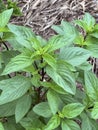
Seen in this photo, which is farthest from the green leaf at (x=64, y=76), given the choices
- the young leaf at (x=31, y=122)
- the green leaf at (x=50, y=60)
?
the young leaf at (x=31, y=122)

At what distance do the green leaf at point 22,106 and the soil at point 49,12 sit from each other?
1583 mm

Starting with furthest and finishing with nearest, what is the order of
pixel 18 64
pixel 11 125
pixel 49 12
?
pixel 49 12 < pixel 11 125 < pixel 18 64

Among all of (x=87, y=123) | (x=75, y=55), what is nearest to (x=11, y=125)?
(x=87, y=123)

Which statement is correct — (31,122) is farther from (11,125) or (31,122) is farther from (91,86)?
(91,86)

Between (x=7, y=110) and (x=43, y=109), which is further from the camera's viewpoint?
(x=7, y=110)

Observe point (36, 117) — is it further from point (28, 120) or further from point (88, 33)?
point (88, 33)

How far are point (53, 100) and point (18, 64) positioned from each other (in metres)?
0.22

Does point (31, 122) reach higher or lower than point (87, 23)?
lower

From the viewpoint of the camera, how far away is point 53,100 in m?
1.57

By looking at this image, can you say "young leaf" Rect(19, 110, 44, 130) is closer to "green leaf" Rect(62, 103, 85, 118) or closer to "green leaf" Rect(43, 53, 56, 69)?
"green leaf" Rect(62, 103, 85, 118)

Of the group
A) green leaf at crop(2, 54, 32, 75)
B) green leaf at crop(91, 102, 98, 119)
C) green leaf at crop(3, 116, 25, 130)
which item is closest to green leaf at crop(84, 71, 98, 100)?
green leaf at crop(91, 102, 98, 119)

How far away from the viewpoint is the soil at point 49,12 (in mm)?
3305

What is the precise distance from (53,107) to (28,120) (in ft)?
0.64

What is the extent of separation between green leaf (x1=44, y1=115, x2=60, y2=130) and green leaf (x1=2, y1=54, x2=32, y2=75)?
279mm
